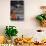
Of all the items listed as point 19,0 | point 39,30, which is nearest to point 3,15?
point 19,0

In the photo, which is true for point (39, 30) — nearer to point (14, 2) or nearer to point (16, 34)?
point (16, 34)

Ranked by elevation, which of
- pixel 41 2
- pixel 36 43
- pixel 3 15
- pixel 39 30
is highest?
pixel 41 2

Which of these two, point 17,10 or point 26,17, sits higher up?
point 17,10

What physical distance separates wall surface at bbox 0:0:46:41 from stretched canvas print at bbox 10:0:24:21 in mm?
46

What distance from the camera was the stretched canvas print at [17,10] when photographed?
8.62 feet

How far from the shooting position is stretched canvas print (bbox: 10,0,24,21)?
2627mm

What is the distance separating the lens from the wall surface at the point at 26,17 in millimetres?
2635

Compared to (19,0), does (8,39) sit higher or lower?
lower

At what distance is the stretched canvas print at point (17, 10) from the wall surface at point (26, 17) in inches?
1.8

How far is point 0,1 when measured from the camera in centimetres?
263

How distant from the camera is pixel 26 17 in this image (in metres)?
2.64

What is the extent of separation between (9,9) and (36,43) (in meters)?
0.65

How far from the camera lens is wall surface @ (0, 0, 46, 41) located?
263cm

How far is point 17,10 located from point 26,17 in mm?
173
